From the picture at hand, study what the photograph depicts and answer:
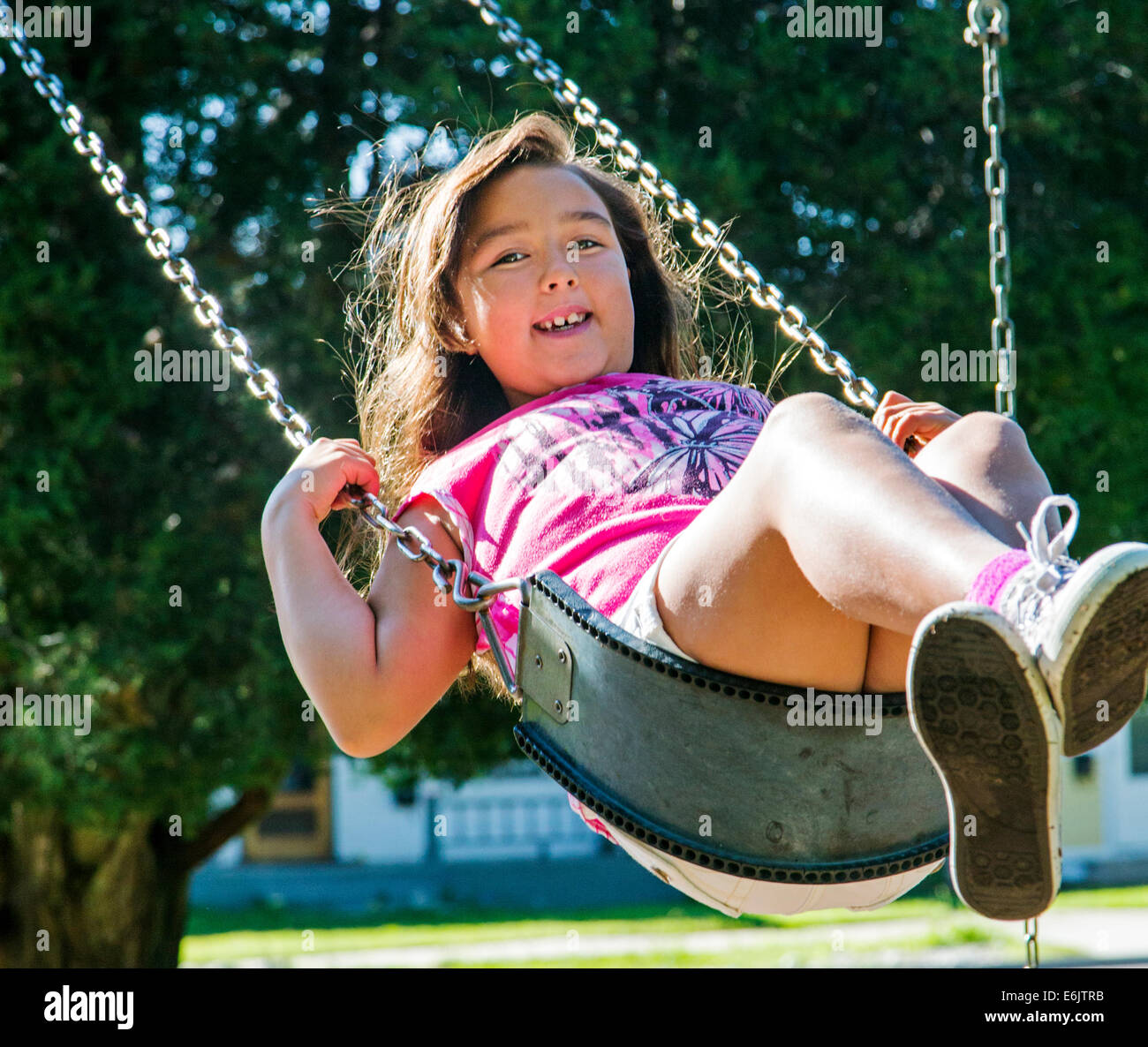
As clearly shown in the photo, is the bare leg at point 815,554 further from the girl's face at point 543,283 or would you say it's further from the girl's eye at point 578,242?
the girl's eye at point 578,242

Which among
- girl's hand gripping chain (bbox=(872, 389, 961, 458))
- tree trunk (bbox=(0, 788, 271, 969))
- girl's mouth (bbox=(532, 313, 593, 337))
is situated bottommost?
tree trunk (bbox=(0, 788, 271, 969))

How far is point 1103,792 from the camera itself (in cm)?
1375

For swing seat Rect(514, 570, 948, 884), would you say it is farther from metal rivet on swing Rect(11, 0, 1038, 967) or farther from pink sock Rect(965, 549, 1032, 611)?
pink sock Rect(965, 549, 1032, 611)

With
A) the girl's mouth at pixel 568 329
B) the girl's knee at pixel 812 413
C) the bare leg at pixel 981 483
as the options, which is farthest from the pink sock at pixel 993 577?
the girl's mouth at pixel 568 329

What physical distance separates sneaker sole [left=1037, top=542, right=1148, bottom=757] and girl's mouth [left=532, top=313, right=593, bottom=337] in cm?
118

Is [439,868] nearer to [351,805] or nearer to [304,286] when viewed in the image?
[351,805]

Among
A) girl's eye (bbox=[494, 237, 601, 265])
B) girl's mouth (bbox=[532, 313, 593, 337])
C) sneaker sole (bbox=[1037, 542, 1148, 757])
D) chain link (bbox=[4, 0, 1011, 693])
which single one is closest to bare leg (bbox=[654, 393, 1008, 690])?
sneaker sole (bbox=[1037, 542, 1148, 757])

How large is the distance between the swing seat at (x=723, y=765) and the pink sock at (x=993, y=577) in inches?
14.6

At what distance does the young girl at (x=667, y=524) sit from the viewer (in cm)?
140

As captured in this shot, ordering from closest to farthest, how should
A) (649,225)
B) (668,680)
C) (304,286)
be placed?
(668,680) → (649,225) → (304,286)

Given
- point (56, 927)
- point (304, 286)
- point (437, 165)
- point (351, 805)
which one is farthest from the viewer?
point (351, 805)

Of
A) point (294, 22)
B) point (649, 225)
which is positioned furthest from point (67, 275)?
point (649, 225)

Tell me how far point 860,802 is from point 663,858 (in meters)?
0.25

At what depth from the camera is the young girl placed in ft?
4.60
